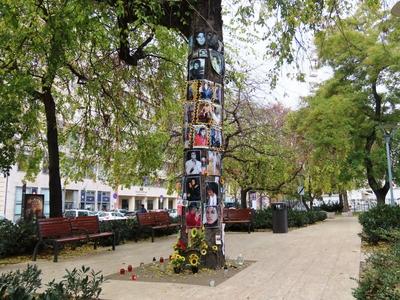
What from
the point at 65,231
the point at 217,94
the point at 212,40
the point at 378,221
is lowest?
the point at 65,231

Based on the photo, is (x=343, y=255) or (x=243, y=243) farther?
(x=243, y=243)

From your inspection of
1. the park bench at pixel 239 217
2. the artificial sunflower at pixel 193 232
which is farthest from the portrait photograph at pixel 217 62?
the park bench at pixel 239 217

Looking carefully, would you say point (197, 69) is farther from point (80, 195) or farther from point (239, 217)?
point (80, 195)

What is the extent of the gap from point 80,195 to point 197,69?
47.2 m

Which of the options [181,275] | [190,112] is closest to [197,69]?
[190,112]

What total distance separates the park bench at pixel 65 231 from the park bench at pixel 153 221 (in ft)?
9.39

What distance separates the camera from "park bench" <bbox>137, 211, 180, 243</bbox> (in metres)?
16.2

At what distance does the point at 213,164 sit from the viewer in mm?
9344

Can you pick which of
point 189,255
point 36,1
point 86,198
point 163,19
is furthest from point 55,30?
point 86,198

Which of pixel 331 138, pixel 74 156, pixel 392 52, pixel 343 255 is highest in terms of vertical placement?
pixel 392 52

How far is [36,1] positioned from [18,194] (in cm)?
3693

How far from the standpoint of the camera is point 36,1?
1002 cm

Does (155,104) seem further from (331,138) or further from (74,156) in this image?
(331,138)

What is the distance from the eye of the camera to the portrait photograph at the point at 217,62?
376 inches
